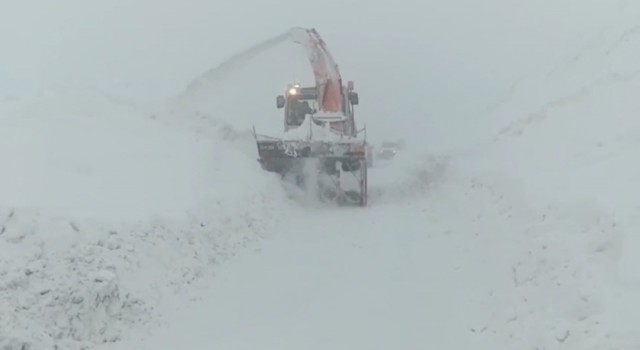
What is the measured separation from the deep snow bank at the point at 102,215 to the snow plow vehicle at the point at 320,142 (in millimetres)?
1211

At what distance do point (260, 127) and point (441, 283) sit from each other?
61.3ft

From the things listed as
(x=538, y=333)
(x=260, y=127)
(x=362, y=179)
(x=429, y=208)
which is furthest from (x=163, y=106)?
(x=538, y=333)

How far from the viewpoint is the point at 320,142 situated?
61.4 ft

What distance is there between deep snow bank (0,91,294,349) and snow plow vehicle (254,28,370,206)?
121 centimetres

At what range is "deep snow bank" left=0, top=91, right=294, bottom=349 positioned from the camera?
8.05 meters

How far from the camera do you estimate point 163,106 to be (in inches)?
1007

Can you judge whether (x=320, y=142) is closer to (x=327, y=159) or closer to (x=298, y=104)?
(x=327, y=159)

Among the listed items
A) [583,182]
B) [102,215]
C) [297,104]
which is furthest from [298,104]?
[102,215]

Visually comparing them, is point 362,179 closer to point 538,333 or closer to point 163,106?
point 163,106

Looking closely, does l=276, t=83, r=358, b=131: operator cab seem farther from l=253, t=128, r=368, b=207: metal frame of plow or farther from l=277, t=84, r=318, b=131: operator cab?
l=253, t=128, r=368, b=207: metal frame of plow

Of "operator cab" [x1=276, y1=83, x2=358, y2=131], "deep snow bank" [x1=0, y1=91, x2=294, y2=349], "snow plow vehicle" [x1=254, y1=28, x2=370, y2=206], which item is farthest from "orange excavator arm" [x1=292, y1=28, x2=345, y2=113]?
"deep snow bank" [x1=0, y1=91, x2=294, y2=349]

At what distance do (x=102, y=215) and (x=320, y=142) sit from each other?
899 centimetres

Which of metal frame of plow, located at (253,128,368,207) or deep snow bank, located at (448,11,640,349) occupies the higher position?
deep snow bank, located at (448,11,640,349)

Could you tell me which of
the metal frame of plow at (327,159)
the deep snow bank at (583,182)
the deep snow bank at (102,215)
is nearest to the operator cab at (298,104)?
the metal frame of plow at (327,159)
